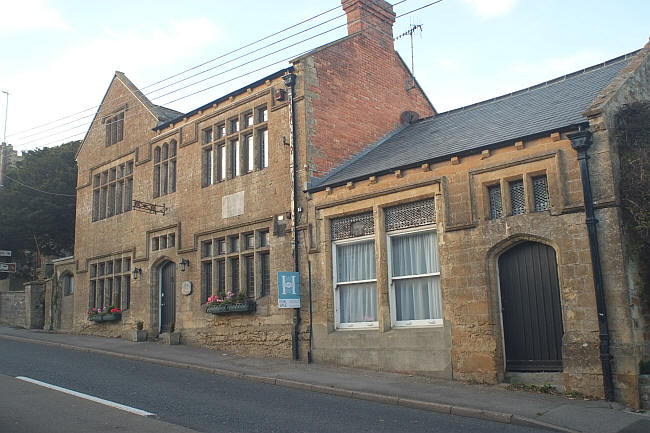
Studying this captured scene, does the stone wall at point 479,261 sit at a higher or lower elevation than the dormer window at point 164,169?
lower

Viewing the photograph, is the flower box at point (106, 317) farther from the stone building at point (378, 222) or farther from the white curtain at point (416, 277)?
the white curtain at point (416, 277)

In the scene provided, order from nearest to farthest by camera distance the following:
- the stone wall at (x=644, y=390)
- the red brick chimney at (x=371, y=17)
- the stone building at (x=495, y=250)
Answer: the stone wall at (x=644, y=390)
the stone building at (x=495, y=250)
the red brick chimney at (x=371, y=17)

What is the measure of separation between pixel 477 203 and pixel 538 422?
5088 mm

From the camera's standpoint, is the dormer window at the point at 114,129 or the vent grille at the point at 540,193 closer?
the vent grille at the point at 540,193

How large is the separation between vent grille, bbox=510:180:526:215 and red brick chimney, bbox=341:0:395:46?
31.4ft

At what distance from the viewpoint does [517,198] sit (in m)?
12.2

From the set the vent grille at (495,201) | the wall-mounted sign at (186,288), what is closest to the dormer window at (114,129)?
the wall-mounted sign at (186,288)

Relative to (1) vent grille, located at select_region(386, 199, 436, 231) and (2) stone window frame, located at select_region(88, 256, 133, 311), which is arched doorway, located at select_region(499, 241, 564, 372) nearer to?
(1) vent grille, located at select_region(386, 199, 436, 231)

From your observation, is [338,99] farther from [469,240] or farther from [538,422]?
[538,422]

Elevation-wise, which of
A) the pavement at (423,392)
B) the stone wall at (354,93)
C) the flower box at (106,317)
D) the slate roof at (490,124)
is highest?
the stone wall at (354,93)

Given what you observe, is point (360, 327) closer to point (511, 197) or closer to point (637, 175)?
point (511, 197)

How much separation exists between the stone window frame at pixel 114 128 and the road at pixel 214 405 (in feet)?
40.3

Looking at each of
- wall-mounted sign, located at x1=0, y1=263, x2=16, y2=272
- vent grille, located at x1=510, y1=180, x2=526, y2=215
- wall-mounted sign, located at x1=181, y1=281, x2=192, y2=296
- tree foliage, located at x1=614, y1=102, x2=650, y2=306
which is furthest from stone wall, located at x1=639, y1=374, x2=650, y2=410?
wall-mounted sign, located at x1=0, y1=263, x2=16, y2=272

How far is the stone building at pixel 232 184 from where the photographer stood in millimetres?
16984
